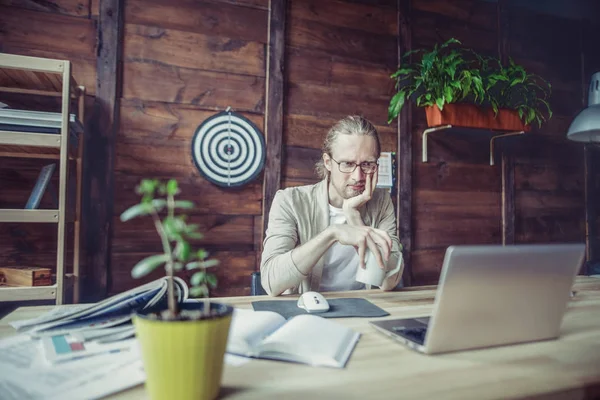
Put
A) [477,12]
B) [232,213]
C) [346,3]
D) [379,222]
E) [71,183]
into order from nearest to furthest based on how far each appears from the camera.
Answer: [379,222] < [71,183] < [232,213] < [346,3] < [477,12]

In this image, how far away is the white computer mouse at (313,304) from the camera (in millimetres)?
1037

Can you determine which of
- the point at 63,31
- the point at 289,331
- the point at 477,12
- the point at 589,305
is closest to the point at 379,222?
the point at 589,305

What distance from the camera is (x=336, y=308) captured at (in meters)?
1.08

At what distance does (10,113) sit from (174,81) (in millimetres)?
903

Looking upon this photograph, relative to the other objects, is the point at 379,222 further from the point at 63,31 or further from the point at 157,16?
the point at 63,31

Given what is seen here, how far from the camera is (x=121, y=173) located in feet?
7.68

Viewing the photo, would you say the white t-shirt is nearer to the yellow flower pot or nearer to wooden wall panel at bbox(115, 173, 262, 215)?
wooden wall panel at bbox(115, 173, 262, 215)

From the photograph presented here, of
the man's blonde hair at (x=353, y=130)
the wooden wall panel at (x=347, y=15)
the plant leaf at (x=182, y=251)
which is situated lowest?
the plant leaf at (x=182, y=251)

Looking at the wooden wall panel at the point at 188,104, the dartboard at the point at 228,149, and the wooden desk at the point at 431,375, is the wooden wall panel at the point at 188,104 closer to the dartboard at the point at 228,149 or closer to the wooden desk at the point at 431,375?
the dartboard at the point at 228,149

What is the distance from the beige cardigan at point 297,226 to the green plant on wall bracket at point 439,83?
3.09 ft

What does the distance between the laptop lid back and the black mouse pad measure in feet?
1.04

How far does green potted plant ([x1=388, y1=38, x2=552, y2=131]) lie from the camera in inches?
101

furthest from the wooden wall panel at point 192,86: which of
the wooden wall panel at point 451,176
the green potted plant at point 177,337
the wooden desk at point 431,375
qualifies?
the green potted plant at point 177,337

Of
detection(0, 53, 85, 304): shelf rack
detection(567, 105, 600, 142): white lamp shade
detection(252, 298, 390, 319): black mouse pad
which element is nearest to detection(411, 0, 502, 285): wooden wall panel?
detection(567, 105, 600, 142): white lamp shade
